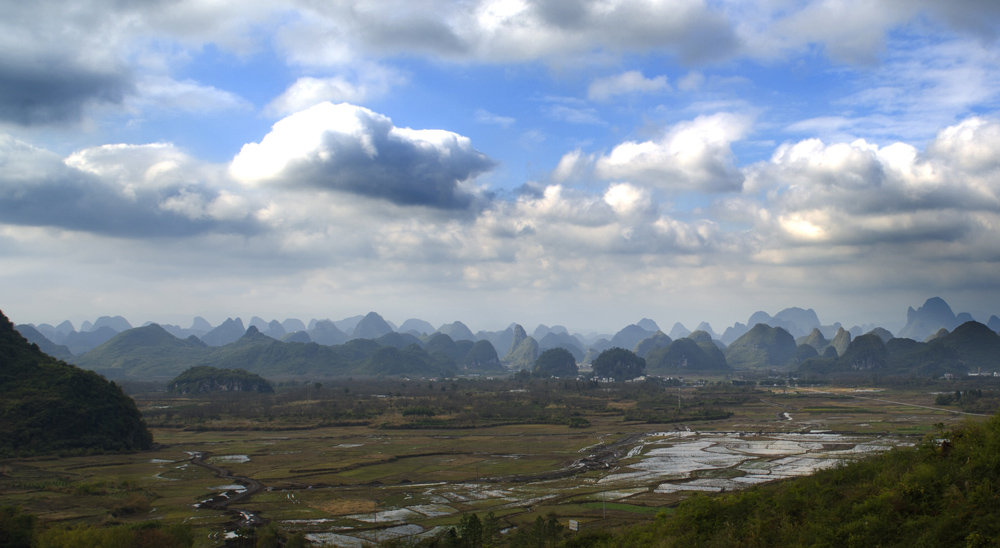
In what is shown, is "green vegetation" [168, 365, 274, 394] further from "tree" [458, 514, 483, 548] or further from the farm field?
"tree" [458, 514, 483, 548]

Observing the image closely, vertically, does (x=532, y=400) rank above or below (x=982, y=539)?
below

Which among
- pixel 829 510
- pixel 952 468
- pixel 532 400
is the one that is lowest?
pixel 532 400

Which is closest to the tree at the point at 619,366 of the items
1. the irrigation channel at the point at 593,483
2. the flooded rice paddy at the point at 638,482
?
the flooded rice paddy at the point at 638,482

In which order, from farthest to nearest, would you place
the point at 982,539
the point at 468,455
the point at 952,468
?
the point at 468,455
the point at 952,468
the point at 982,539

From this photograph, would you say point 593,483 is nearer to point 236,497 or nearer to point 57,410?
point 236,497

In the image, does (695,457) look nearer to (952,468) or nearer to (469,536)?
(469,536)

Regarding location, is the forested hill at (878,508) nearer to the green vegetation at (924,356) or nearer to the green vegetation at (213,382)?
the green vegetation at (213,382)

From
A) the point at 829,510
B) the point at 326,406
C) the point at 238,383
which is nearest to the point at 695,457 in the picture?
the point at 829,510
